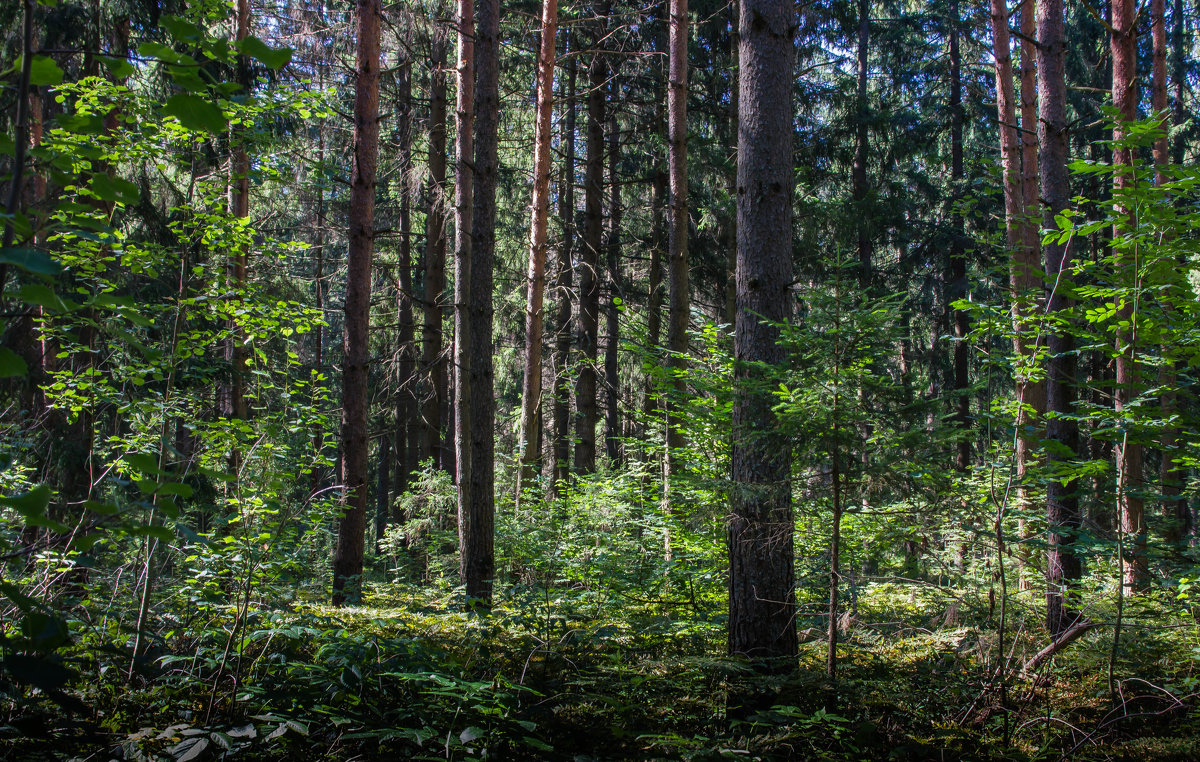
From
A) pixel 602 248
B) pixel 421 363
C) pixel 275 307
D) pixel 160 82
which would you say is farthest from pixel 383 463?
pixel 275 307

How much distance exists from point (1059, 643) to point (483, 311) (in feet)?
18.4

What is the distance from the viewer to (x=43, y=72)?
1583 millimetres

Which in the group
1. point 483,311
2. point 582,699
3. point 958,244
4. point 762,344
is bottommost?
point 582,699

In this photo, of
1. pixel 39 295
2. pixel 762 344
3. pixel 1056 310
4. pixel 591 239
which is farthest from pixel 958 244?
pixel 39 295

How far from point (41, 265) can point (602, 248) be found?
1208cm

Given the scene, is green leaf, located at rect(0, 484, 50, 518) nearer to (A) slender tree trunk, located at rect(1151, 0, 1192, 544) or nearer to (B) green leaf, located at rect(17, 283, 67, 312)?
(B) green leaf, located at rect(17, 283, 67, 312)

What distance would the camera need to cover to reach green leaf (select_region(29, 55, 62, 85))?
156 cm

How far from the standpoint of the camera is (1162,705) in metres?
4.27

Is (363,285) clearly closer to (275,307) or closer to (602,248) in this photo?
(275,307)

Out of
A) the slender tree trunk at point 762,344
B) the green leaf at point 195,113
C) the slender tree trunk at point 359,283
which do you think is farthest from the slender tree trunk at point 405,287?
the green leaf at point 195,113

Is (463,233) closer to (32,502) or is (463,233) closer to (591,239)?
(591,239)

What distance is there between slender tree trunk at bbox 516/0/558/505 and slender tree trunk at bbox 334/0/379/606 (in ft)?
9.56

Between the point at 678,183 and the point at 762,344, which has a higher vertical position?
the point at 678,183

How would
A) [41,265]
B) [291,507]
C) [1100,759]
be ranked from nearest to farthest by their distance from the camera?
[41,265] → [1100,759] → [291,507]
